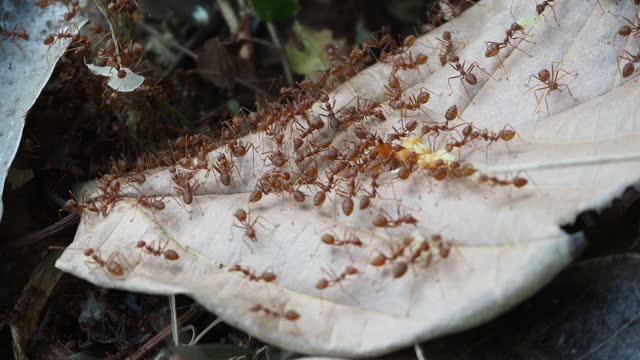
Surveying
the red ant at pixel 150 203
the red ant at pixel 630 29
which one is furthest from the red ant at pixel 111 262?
the red ant at pixel 630 29

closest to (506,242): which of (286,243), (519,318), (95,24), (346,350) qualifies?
(519,318)

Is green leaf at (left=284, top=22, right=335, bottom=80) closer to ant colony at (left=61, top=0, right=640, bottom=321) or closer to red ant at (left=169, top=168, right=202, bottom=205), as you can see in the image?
ant colony at (left=61, top=0, right=640, bottom=321)

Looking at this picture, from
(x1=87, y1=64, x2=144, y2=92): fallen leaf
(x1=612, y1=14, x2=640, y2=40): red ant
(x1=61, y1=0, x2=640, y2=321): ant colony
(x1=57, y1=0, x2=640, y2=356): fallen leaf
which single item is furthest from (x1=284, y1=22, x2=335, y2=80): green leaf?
(x1=612, y1=14, x2=640, y2=40): red ant

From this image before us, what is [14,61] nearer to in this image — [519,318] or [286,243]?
[286,243]

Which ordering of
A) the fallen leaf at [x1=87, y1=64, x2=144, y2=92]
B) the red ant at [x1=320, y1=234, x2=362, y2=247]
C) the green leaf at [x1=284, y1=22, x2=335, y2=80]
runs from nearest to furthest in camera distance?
the red ant at [x1=320, y1=234, x2=362, y2=247] < the fallen leaf at [x1=87, y1=64, x2=144, y2=92] < the green leaf at [x1=284, y1=22, x2=335, y2=80]

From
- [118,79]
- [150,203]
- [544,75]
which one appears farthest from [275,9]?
[544,75]

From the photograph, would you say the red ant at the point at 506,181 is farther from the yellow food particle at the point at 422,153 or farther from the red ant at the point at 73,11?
the red ant at the point at 73,11
